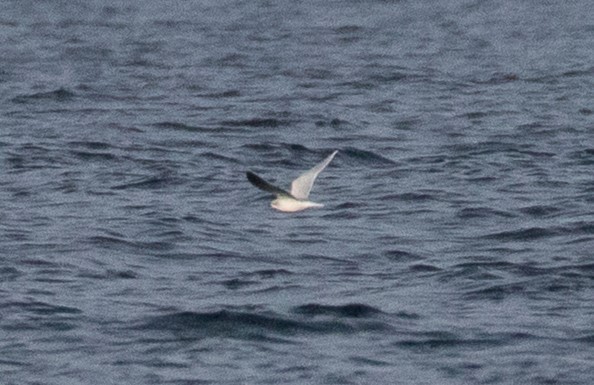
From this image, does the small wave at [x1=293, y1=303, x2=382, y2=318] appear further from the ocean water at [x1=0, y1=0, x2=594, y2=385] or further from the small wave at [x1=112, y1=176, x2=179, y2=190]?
the small wave at [x1=112, y1=176, x2=179, y2=190]

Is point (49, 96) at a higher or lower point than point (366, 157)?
higher

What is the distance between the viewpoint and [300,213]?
1712cm

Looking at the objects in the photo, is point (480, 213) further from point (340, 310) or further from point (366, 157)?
point (340, 310)

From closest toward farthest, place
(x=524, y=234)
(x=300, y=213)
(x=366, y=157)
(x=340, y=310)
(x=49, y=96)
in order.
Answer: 1. (x=340, y=310)
2. (x=524, y=234)
3. (x=300, y=213)
4. (x=366, y=157)
5. (x=49, y=96)

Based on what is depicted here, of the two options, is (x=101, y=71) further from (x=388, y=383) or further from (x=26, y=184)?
(x=388, y=383)

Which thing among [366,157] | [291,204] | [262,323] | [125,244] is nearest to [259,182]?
[291,204]

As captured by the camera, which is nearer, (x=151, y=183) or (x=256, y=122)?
(x=151, y=183)

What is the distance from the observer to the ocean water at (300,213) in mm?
12359

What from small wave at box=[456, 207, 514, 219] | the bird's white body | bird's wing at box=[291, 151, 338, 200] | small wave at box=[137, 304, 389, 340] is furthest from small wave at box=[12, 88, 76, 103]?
the bird's white body

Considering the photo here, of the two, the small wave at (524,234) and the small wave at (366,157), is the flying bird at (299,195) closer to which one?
the small wave at (524,234)

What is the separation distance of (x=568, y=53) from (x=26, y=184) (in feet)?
40.1

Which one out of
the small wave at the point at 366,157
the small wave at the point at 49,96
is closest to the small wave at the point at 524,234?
the small wave at the point at 366,157

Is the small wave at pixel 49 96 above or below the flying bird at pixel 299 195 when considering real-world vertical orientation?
below

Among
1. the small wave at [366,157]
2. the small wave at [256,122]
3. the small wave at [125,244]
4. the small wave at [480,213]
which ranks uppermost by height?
the small wave at [125,244]
